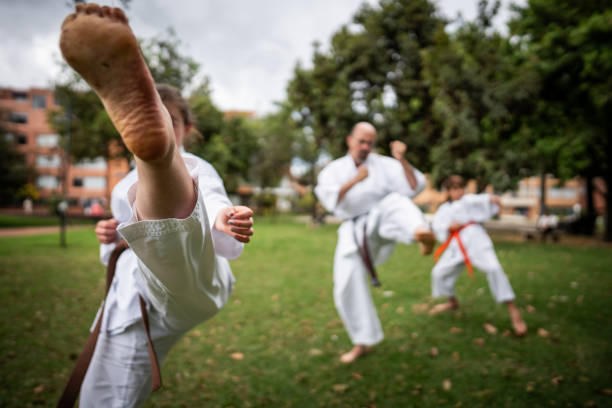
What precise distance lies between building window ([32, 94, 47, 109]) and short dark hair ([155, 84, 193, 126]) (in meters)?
47.8

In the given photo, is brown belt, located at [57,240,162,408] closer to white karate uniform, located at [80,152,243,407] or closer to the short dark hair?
white karate uniform, located at [80,152,243,407]

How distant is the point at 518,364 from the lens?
3537 millimetres

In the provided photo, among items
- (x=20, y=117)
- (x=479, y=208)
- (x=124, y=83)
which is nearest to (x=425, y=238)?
(x=479, y=208)

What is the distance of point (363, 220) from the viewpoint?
3.87 metres

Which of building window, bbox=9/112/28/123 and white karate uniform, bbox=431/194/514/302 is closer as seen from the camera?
white karate uniform, bbox=431/194/514/302

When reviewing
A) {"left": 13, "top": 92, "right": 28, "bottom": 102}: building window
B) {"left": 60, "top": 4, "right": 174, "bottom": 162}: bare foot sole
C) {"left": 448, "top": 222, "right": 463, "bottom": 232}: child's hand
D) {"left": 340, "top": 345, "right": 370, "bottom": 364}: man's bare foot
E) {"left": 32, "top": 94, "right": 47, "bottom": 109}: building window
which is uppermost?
{"left": 13, "top": 92, "right": 28, "bottom": 102}: building window

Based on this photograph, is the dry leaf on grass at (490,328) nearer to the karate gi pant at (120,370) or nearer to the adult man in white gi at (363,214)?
the adult man in white gi at (363,214)

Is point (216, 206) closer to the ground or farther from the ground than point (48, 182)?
closer to the ground

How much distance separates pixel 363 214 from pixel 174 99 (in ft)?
7.92

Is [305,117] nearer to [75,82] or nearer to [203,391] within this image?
[75,82]

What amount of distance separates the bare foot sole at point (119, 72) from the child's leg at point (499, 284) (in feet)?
15.0

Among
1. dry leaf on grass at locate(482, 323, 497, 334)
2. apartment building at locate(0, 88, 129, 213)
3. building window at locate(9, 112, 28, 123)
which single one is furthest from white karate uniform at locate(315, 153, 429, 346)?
building window at locate(9, 112, 28, 123)

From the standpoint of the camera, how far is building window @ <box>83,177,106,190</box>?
146 ft

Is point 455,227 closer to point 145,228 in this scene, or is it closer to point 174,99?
point 174,99
